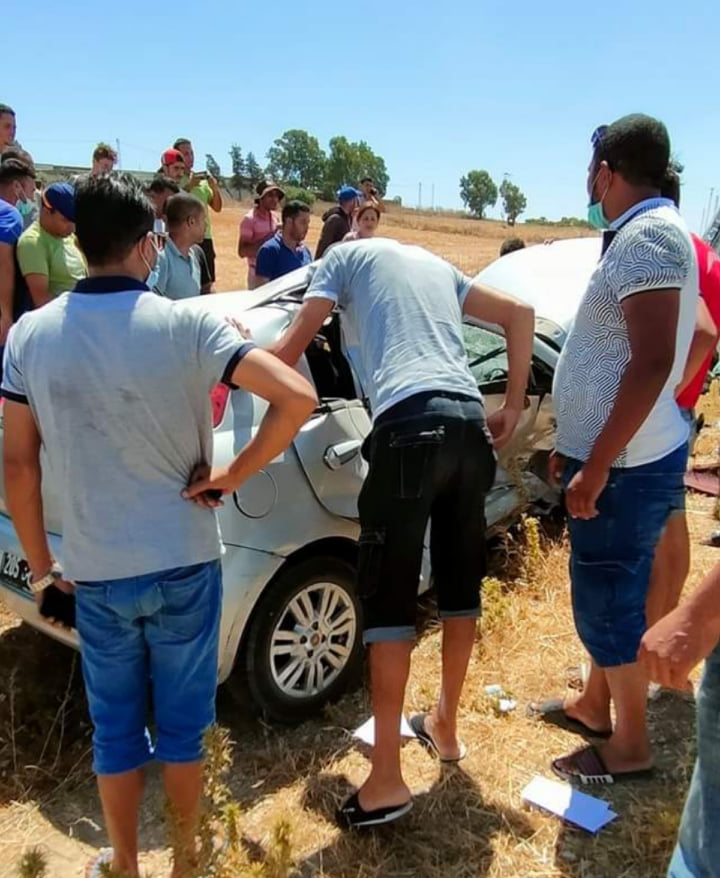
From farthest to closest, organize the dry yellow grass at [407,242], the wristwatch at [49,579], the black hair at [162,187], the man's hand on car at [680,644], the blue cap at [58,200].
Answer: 1. the dry yellow grass at [407,242]
2. the black hair at [162,187]
3. the blue cap at [58,200]
4. the wristwatch at [49,579]
5. the man's hand on car at [680,644]

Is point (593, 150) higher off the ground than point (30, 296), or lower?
higher

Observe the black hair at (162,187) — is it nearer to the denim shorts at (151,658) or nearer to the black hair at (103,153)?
the black hair at (103,153)

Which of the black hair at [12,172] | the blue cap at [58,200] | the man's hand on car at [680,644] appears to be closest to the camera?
the man's hand on car at [680,644]

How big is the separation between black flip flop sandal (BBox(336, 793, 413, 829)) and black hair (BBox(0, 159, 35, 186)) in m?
4.60

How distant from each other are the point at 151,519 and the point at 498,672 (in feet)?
6.47

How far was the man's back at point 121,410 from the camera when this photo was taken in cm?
189

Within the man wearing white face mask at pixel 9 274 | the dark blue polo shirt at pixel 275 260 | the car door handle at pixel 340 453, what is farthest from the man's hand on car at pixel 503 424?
the dark blue polo shirt at pixel 275 260

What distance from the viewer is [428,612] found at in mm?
4023

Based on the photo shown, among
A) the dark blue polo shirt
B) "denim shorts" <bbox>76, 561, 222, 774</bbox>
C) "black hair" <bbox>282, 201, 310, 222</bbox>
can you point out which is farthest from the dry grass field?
"black hair" <bbox>282, 201, 310, 222</bbox>

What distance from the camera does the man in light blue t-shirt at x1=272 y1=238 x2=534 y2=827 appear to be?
96.6 inches

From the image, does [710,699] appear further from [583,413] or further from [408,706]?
[408,706]

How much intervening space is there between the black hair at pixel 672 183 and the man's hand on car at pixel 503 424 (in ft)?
2.82

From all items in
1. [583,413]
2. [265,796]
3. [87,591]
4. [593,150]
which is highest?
[593,150]

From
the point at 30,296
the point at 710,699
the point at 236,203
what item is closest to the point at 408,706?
the point at 710,699
